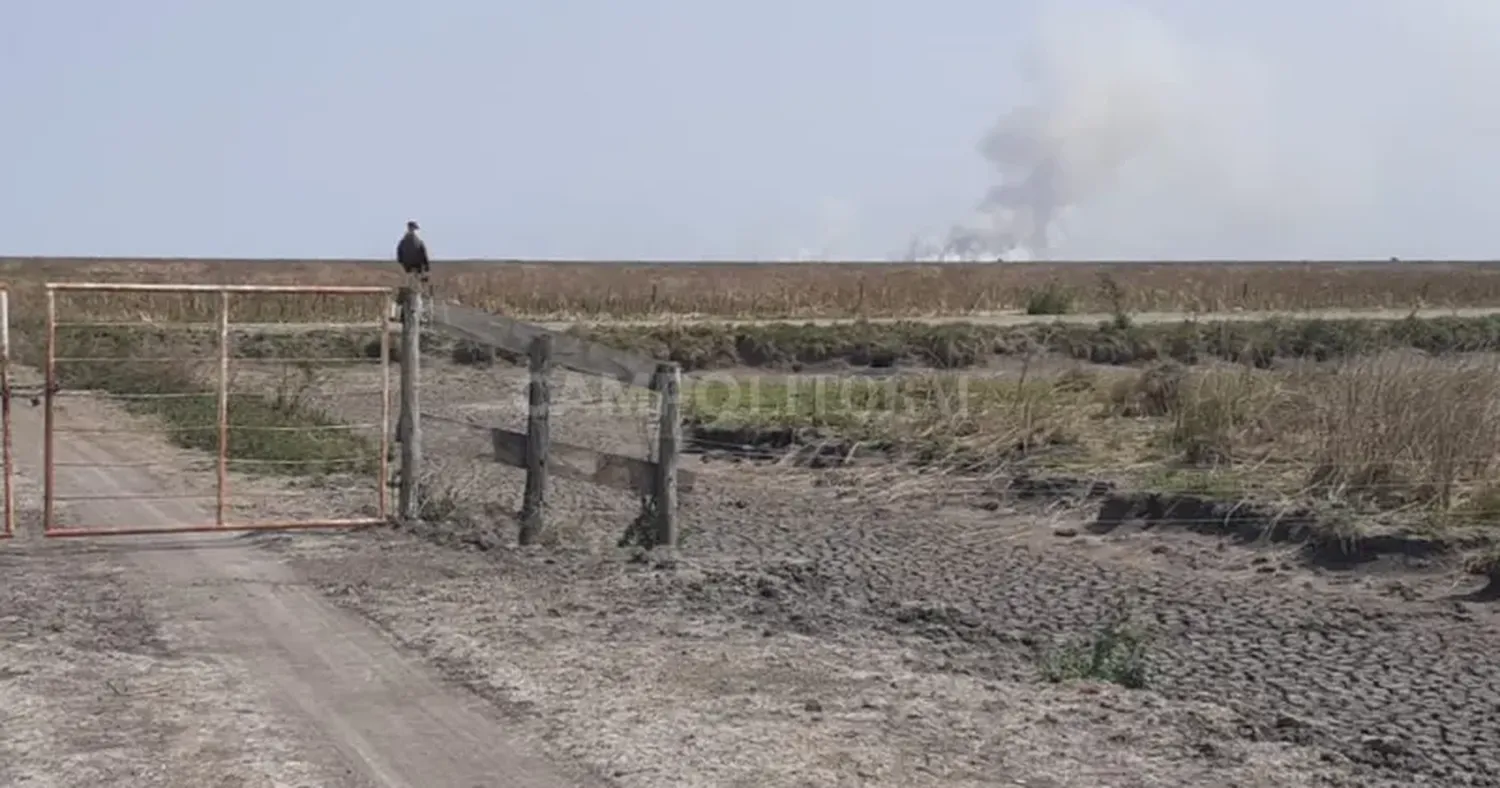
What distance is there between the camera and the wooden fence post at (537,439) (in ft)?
41.6

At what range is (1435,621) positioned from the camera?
440 inches

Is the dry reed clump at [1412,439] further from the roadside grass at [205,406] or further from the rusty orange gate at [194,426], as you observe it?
the roadside grass at [205,406]

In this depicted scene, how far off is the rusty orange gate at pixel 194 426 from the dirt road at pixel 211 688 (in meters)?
1.30

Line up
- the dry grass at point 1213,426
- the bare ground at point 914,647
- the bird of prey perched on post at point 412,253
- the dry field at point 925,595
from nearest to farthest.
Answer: the bare ground at point 914,647 → the dry field at point 925,595 → the dry grass at point 1213,426 → the bird of prey perched on post at point 412,253

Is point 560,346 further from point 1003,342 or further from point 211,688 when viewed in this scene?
point 1003,342

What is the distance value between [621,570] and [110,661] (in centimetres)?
366

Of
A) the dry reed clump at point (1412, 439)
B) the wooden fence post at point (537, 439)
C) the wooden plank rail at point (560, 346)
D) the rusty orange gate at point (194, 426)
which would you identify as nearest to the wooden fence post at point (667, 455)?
the wooden plank rail at point (560, 346)

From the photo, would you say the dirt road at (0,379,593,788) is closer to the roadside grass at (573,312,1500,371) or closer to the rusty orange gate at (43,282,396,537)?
the rusty orange gate at (43,282,396,537)

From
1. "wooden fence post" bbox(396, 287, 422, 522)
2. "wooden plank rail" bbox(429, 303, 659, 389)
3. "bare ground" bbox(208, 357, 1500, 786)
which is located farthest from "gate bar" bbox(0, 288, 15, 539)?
"wooden plank rail" bbox(429, 303, 659, 389)

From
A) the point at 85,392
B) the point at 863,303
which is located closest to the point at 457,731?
the point at 85,392

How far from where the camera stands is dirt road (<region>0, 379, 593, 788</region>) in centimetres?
709

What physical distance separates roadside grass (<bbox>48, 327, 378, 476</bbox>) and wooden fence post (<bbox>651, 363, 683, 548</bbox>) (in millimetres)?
3974

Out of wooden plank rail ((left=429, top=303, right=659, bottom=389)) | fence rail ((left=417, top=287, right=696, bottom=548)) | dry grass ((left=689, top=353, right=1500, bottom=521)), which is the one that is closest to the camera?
fence rail ((left=417, top=287, right=696, bottom=548))

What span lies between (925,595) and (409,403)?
390cm
